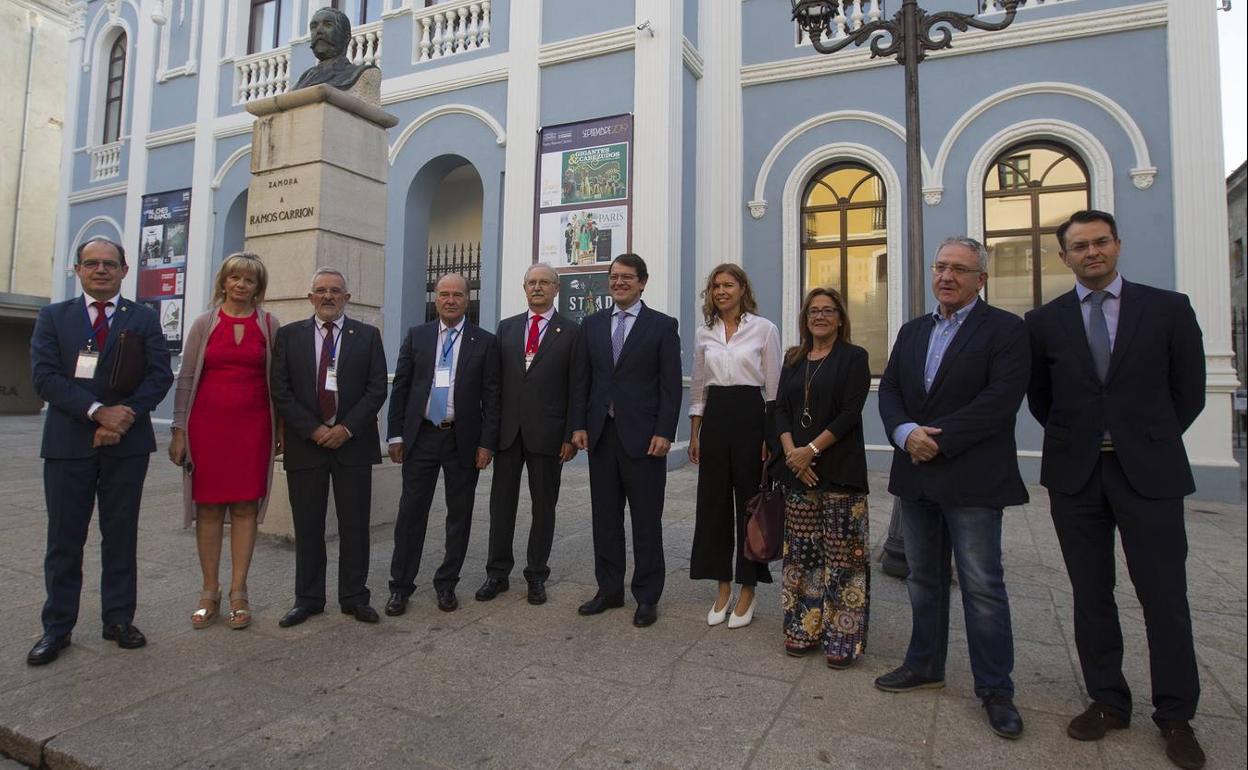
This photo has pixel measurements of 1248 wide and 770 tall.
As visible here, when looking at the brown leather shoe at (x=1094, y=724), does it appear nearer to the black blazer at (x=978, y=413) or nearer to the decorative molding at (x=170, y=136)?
the black blazer at (x=978, y=413)

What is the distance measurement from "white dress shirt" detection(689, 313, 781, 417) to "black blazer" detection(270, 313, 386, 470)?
1971 mm

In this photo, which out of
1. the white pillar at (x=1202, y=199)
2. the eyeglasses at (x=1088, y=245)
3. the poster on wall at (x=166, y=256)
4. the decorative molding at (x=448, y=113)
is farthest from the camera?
the poster on wall at (x=166, y=256)

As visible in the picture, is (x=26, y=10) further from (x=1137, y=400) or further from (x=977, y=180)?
(x=1137, y=400)

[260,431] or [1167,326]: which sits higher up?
[1167,326]

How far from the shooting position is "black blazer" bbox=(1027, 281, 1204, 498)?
9.05 ft

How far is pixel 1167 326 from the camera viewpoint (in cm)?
280

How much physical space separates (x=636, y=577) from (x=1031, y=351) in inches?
94.2

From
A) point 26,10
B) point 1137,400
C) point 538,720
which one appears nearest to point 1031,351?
point 1137,400

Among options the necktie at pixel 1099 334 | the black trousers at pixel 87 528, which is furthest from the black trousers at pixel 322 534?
the necktie at pixel 1099 334

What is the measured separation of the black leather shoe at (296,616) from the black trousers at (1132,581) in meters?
3.88

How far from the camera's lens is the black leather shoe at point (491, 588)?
4488 mm

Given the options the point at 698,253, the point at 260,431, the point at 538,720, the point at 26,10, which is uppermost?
the point at 26,10

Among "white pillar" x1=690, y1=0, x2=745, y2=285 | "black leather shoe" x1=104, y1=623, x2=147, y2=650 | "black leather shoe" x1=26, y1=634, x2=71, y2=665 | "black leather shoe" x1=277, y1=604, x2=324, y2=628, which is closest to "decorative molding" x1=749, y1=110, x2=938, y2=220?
"white pillar" x1=690, y1=0, x2=745, y2=285

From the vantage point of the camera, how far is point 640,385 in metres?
4.25
